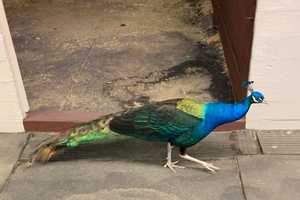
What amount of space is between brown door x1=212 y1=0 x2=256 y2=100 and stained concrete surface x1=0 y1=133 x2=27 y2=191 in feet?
6.24

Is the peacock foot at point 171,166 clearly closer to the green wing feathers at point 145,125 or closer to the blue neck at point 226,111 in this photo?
the green wing feathers at point 145,125

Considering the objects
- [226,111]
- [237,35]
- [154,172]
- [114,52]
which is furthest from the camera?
[114,52]

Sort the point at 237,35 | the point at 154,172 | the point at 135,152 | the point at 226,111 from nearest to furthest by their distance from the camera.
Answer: the point at 226,111 < the point at 154,172 < the point at 135,152 < the point at 237,35

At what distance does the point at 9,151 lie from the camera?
12.8 feet

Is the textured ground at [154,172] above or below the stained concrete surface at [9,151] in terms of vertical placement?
below

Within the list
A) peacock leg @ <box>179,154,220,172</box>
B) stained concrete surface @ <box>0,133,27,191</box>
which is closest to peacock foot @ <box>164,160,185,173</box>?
peacock leg @ <box>179,154,220,172</box>

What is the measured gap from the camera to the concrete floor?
4598 mm

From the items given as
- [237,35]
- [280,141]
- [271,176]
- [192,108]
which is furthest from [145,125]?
[237,35]

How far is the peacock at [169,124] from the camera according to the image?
3.31 metres

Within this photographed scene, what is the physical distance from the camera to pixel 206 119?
3314mm

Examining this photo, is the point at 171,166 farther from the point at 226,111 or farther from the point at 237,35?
the point at 237,35

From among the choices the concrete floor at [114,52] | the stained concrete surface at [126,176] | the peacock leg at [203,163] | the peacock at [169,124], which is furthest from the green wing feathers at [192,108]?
the concrete floor at [114,52]

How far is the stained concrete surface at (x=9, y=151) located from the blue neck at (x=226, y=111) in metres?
1.60

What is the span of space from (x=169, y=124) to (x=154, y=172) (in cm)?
47
